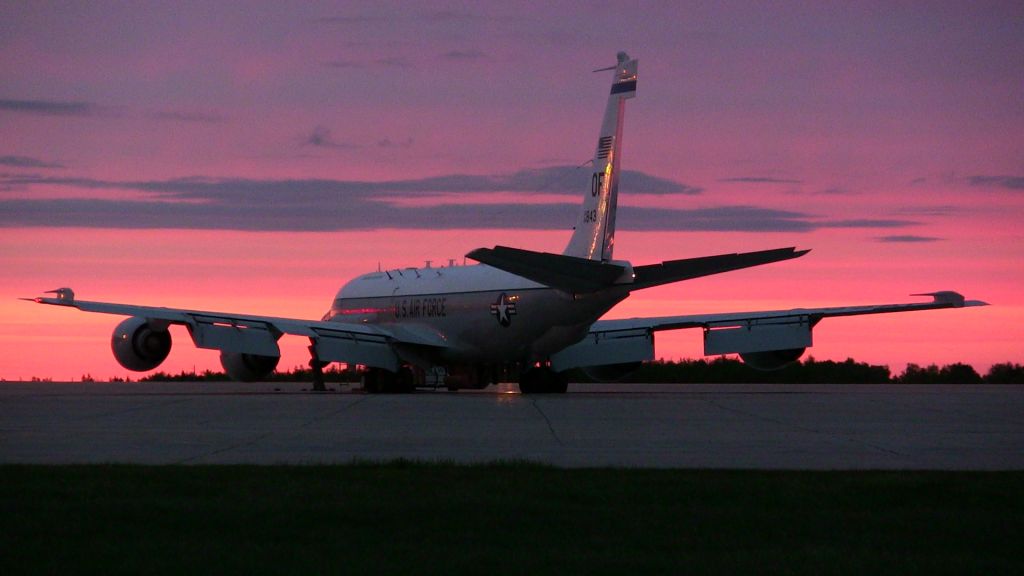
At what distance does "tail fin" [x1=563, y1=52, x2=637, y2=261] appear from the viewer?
3634 centimetres

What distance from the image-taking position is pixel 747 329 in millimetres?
39375

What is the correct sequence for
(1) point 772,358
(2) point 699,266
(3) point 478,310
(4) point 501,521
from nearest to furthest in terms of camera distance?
1. (4) point 501,521
2. (2) point 699,266
3. (1) point 772,358
4. (3) point 478,310

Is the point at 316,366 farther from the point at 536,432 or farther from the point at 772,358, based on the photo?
the point at 536,432

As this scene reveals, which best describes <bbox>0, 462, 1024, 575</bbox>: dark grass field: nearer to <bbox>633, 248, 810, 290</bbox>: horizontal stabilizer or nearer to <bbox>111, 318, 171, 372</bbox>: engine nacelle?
<bbox>633, 248, 810, 290</bbox>: horizontal stabilizer

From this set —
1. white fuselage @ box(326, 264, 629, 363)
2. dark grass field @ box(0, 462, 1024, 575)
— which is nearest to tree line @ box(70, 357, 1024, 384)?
white fuselage @ box(326, 264, 629, 363)

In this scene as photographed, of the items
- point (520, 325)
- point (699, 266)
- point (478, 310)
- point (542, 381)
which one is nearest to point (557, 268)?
point (699, 266)

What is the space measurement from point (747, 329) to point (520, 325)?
619 centimetres

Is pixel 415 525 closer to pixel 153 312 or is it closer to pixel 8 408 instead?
pixel 8 408

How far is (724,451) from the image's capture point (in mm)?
16969

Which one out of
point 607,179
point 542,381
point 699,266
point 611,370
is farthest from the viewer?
point 611,370

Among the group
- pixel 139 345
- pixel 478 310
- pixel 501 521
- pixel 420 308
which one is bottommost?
pixel 501 521

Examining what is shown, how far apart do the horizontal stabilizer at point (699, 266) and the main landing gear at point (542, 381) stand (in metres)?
7.53

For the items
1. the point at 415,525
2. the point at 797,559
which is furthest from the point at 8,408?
the point at 797,559

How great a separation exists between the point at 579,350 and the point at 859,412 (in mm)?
15931
